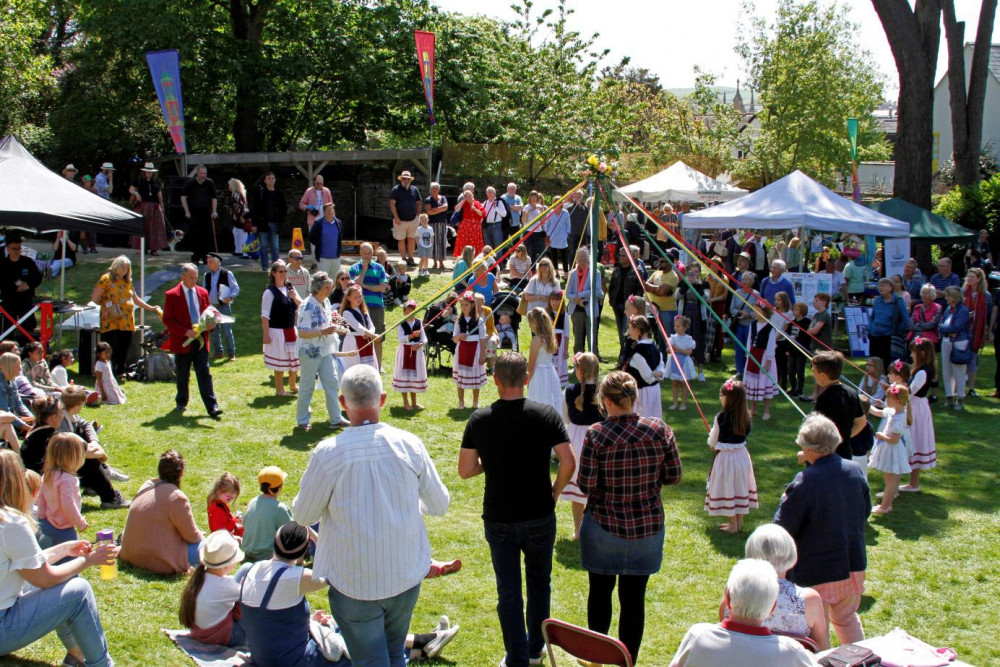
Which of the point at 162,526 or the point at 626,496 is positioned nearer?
the point at 626,496

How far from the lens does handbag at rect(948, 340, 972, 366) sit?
38.4 ft

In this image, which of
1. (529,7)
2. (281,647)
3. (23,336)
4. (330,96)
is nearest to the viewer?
(281,647)

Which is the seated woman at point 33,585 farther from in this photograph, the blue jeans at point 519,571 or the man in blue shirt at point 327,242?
the man in blue shirt at point 327,242

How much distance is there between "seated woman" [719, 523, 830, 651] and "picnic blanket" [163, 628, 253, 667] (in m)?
2.58

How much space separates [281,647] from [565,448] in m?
1.66

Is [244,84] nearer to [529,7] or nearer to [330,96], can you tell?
[330,96]

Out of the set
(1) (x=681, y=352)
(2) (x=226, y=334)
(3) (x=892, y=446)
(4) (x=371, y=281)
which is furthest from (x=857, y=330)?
(2) (x=226, y=334)

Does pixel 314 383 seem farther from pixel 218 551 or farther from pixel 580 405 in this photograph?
pixel 218 551

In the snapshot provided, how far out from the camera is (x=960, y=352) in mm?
11727

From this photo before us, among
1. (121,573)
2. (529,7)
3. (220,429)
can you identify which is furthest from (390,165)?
(121,573)

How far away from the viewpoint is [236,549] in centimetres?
501

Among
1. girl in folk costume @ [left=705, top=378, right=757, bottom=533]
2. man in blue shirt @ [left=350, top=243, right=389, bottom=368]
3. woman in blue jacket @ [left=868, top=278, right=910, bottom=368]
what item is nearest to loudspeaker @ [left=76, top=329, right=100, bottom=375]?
man in blue shirt @ [left=350, top=243, right=389, bottom=368]

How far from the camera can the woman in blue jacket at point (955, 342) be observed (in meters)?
11.8

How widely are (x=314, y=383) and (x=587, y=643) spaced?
5984 mm
